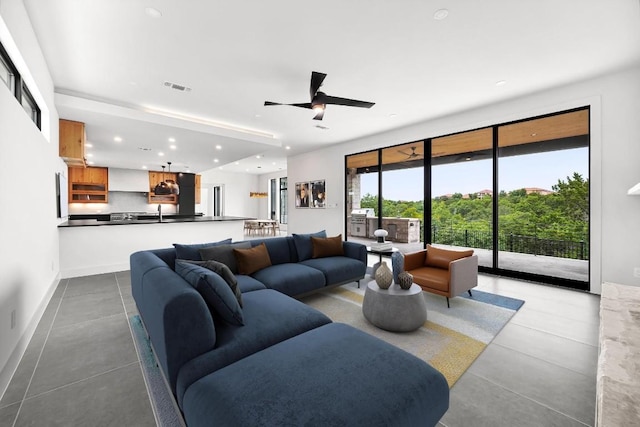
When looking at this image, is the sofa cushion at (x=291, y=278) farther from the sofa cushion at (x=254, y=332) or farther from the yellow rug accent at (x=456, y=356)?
the yellow rug accent at (x=456, y=356)

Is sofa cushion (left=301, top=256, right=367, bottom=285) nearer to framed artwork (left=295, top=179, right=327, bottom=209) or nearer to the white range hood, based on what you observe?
framed artwork (left=295, top=179, right=327, bottom=209)

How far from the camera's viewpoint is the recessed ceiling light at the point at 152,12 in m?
2.46

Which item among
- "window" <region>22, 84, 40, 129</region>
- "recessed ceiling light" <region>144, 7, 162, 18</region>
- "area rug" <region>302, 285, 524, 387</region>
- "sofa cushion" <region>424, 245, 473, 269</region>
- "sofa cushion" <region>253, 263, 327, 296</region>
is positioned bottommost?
"area rug" <region>302, 285, 524, 387</region>

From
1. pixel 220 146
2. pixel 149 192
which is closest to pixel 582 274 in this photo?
pixel 220 146

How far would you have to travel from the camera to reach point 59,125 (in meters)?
4.48

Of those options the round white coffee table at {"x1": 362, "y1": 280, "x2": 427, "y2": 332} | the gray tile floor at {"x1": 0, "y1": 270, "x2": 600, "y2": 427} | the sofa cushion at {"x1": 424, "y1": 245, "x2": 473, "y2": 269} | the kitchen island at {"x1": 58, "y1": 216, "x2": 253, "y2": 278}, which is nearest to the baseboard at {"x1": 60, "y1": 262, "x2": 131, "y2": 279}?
the kitchen island at {"x1": 58, "y1": 216, "x2": 253, "y2": 278}

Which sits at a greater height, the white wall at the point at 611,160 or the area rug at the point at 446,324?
the white wall at the point at 611,160

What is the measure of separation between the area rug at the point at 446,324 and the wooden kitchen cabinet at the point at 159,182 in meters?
8.77

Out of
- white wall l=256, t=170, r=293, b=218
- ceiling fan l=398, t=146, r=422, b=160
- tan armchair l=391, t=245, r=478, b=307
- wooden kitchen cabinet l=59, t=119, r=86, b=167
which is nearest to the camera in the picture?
tan armchair l=391, t=245, r=478, b=307

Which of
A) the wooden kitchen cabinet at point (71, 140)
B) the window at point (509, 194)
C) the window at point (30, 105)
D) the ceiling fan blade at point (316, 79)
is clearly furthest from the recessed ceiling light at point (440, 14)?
the wooden kitchen cabinet at point (71, 140)

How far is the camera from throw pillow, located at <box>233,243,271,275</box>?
10.7 ft

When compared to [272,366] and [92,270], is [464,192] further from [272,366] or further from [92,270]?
[92,270]

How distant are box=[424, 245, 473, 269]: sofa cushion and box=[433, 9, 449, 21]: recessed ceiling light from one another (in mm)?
2682

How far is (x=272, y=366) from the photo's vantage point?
4.42 feet
